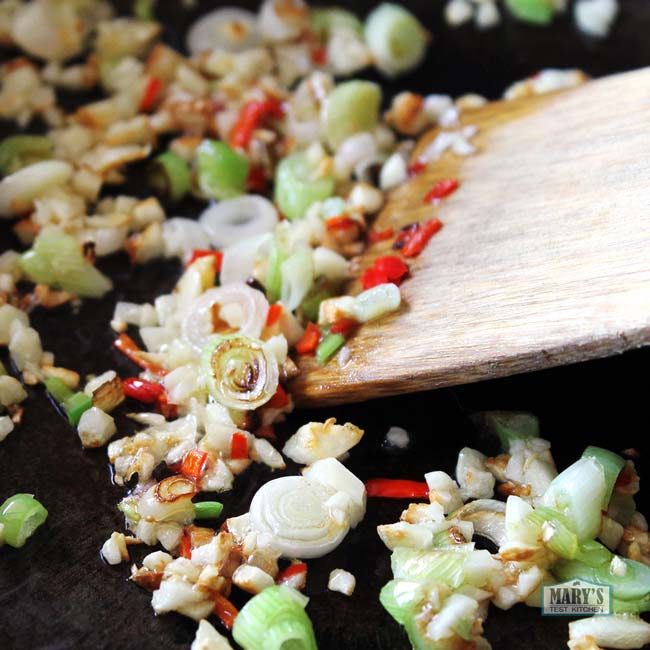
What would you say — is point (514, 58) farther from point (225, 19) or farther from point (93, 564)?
point (93, 564)

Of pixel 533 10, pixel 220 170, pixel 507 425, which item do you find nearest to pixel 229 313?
pixel 220 170

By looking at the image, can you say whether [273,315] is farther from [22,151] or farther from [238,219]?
[22,151]

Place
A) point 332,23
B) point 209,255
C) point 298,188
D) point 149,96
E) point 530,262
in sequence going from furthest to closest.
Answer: point 332,23
point 149,96
point 298,188
point 209,255
point 530,262

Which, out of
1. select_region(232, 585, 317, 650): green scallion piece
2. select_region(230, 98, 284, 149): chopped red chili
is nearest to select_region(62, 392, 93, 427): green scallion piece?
select_region(232, 585, 317, 650): green scallion piece

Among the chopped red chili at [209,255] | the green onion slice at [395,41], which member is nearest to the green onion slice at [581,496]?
the chopped red chili at [209,255]

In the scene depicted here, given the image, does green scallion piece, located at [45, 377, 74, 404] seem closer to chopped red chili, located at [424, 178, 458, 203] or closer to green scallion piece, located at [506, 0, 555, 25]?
chopped red chili, located at [424, 178, 458, 203]

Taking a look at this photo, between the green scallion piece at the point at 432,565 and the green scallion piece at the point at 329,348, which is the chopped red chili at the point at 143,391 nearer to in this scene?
the green scallion piece at the point at 329,348

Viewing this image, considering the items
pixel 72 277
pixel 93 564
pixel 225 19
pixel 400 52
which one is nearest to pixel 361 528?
pixel 93 564
